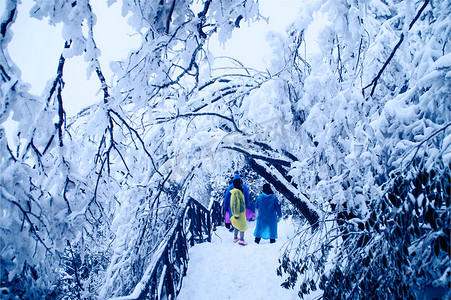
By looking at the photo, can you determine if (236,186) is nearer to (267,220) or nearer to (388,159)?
(267,220)

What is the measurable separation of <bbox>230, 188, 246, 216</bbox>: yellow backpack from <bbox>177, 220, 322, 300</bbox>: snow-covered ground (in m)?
0.93

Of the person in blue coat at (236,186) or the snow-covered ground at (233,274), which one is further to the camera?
the person in blue coat at (236,186)

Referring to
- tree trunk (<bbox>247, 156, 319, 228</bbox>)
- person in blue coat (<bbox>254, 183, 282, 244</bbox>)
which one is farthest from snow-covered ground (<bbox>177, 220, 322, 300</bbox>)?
tree trunk (<bbox>247, 156, 319, 228</bbox>)

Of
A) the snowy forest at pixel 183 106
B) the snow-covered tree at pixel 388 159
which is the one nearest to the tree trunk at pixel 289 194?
the snow-covered tree at pixel 388 159

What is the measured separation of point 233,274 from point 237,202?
6.42 ft

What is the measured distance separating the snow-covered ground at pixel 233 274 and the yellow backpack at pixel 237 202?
929 millimetres

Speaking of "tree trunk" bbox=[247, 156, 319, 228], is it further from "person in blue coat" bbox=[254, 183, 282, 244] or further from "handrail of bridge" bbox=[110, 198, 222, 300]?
"person in blue coat" bbox=[254, 183, 282, 244]

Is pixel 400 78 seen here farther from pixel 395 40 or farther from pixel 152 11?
pixel 152 11

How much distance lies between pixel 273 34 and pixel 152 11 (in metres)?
2.15

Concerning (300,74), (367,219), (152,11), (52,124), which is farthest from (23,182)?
(300,74)

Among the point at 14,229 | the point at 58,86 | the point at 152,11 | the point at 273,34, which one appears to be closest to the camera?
the point at 14,229

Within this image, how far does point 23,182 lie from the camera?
1.44 m

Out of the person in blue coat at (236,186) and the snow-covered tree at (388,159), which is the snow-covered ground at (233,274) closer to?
the person in blue coat at (236,186)

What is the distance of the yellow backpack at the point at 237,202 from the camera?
20.5 feet
